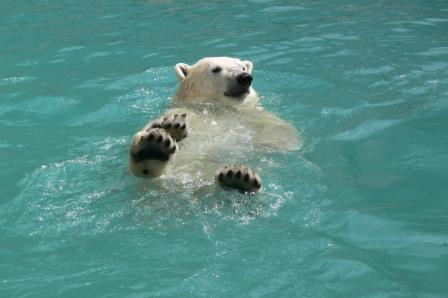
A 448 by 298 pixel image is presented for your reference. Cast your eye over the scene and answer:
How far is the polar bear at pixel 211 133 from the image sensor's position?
16.7 feet

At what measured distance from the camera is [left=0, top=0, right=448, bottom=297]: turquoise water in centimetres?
431

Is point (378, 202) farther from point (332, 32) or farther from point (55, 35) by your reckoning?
point (55, 35)

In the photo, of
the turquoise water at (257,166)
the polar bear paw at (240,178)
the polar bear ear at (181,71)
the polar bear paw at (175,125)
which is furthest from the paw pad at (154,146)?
the polar bear ear at (181,71)

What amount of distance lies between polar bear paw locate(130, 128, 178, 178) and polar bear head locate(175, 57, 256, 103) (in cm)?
207

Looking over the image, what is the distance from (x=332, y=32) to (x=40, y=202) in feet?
22.0

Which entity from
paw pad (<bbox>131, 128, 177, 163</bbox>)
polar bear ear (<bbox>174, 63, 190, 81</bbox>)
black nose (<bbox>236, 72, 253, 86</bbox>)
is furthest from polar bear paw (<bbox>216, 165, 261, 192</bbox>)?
polar bear ear (<bbox>174, 63, 190, 81</bbox>)

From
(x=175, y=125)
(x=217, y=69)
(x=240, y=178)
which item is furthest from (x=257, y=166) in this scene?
(x=217, y=69)

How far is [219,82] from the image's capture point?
7.19m

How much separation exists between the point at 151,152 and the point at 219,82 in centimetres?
223

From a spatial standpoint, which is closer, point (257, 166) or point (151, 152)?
point (151, 152)

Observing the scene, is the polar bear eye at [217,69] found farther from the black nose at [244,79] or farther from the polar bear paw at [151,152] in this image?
the polar bear paw at [151,152]

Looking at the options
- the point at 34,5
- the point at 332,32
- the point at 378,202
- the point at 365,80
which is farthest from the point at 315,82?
the point at 34,5

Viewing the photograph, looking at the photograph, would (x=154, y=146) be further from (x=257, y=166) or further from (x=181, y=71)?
(x=181, y=71)

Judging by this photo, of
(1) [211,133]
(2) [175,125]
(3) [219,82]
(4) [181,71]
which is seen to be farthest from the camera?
(4) [181,71]
